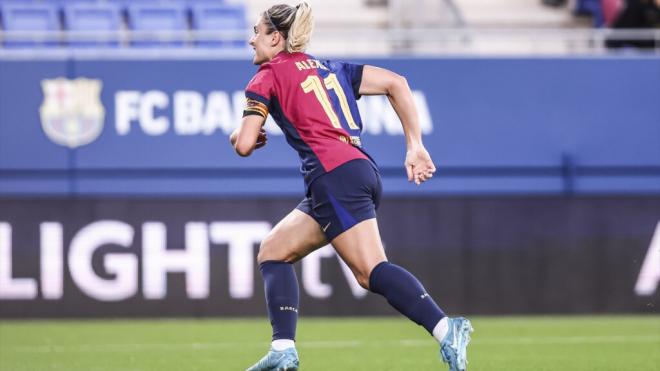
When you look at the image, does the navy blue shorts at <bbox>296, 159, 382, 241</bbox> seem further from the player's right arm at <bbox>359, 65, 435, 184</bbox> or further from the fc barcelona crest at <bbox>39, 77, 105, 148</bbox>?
the fc barcelona crest at <bbox>39, 77, 105, 148</bbox>

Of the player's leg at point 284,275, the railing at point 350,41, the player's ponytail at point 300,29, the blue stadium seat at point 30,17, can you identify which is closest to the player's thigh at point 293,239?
the player's leg at point 284,275

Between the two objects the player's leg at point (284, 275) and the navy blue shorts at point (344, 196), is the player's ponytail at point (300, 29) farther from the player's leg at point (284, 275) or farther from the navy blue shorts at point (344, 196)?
the player's leg at point (284, 275)

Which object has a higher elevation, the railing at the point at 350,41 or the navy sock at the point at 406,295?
the railing at the point at 350,41

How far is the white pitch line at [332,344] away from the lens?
8.60 meters

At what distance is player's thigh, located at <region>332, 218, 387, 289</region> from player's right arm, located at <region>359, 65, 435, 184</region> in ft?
0.98

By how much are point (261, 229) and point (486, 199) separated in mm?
2230

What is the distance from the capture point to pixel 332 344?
29.5 ft

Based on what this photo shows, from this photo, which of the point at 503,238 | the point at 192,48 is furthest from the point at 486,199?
the point at 192,48

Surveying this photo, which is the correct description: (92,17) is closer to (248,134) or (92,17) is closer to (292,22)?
(292,22)

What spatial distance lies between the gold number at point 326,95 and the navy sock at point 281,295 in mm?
756

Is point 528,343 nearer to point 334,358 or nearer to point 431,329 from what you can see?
point 334,358

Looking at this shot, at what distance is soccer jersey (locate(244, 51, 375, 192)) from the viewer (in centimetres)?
555

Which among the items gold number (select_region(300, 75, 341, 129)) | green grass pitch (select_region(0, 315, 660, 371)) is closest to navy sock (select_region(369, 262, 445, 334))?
gold number (select_region(300, 75, 341, 129))

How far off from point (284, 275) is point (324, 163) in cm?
62
